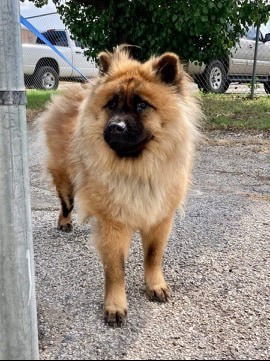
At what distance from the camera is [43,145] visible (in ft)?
15.1

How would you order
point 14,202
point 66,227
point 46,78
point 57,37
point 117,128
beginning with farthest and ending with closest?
point 46,78 → point 57,37 → point 66,227 → point 117,128 → point 14,202

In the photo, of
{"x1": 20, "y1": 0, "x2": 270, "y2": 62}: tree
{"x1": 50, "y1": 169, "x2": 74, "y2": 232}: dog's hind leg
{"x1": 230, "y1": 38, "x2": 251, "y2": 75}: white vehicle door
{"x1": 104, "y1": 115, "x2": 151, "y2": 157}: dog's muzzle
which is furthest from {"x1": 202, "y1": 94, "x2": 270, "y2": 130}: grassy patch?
{"x1": 104, "y1": 115, "x2": 151, "y2": 157}: dog's muzzle

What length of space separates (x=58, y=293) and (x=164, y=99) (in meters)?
1.52

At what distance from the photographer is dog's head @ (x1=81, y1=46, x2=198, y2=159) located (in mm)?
2930

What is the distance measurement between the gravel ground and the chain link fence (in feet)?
26.4

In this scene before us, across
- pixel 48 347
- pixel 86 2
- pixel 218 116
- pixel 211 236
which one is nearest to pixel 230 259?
pixel 211 236

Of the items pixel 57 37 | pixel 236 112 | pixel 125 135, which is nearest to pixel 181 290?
pixel 125 135

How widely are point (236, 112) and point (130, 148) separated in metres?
7.92

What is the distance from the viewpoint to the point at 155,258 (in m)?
3.42

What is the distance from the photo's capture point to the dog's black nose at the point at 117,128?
283cm

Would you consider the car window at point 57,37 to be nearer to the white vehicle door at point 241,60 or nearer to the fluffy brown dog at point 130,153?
the white vehicle door at point 241,60

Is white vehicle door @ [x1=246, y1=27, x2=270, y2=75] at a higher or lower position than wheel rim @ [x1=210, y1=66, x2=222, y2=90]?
higher

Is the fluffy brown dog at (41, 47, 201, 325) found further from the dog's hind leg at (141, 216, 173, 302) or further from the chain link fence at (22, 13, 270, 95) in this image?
the chain link fence at (22, 13, 270, 95)

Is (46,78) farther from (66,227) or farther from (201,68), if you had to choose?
(66,227)
